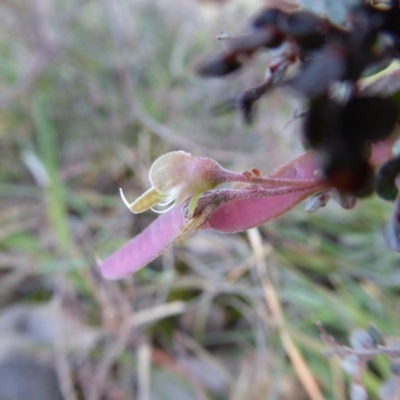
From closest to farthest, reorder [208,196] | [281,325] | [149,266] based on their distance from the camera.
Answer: [208,196] → [281,325] → [149,266]

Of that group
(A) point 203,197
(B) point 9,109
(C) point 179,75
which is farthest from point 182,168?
(B) point 9,109

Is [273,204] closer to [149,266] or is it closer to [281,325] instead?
[281,325]

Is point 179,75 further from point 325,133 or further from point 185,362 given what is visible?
point 325,133

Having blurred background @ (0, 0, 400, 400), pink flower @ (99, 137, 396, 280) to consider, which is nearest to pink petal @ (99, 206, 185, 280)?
pink flower @ (99, 137, 396, 280)

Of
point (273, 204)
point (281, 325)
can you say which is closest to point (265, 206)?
point (273, 204)

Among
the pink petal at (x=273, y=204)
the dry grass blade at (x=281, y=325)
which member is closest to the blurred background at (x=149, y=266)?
the dry grass blade at (x=281, y=325)

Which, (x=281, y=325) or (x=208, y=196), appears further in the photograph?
(x=281, y=325)

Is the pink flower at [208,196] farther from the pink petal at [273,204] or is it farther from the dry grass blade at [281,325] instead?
the dry grass blade at [281,325]
